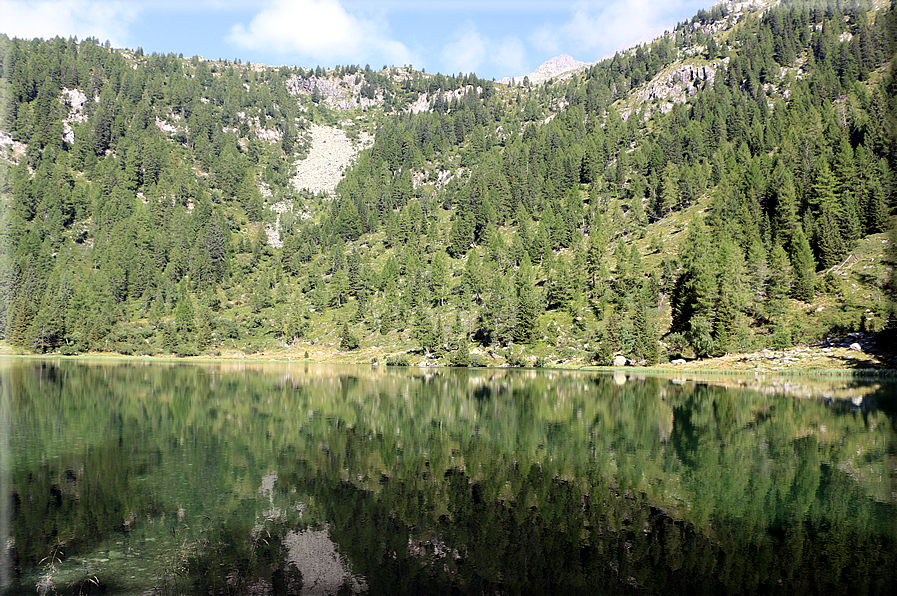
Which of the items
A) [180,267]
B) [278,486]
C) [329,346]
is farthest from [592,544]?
[180,267]

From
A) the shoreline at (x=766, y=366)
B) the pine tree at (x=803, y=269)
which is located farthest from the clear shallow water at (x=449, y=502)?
the pine tree at (x=803, y=269)

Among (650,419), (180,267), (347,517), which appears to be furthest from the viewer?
(180,267)

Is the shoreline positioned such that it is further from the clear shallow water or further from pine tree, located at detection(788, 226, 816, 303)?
the clear shallow water

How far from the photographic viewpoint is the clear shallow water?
1297 centimetres

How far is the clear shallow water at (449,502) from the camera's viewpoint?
12969 mm

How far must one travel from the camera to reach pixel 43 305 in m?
144

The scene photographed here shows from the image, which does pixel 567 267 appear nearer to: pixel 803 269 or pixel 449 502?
pixel 803 269

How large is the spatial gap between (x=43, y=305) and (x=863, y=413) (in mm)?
179798

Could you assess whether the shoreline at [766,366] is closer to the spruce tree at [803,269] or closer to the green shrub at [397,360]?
the green shrub at [397,360]

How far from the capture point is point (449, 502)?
61.3 ft

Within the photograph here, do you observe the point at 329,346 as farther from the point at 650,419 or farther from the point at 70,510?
the point at 70,510

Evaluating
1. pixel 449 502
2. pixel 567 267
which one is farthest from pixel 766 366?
pixel 449 502

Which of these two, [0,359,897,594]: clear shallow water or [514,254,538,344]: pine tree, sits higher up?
[514,254,538,344]: pine tree

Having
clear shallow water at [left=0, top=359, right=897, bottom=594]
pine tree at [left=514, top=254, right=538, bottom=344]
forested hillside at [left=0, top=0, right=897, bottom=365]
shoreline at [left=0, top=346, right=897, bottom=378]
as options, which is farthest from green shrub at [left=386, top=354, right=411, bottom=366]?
clear shallow water at [left=0, top=359, right=897, bottom=594]
